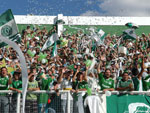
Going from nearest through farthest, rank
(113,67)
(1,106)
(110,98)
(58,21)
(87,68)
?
(1,106) → (110,98) → (87,68) → (113,67) → (58,21)

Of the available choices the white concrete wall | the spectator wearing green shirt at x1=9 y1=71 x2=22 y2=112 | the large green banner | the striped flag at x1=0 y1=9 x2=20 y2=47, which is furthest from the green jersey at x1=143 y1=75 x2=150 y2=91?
the white concrete wall

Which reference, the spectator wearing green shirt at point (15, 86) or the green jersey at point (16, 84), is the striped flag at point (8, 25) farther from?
the green jersey at point (16, 84)

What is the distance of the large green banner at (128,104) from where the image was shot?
8195 mm

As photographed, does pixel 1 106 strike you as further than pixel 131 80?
No

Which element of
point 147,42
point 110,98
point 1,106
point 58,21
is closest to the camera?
point 1,106

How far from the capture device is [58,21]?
21984 millimetres

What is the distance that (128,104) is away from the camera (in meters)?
8.23

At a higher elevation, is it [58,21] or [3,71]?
[58,21]

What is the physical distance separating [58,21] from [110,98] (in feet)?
47.3

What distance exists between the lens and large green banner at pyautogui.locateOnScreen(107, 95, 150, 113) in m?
8.20

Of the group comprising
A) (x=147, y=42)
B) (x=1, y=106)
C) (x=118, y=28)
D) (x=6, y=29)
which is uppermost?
(x=118, y=28)

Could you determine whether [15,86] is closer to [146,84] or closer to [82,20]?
[146,84]

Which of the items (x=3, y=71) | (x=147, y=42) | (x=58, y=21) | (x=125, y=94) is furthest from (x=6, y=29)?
(x=58, y=21)

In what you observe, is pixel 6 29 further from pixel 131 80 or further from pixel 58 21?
pixel 58 21
